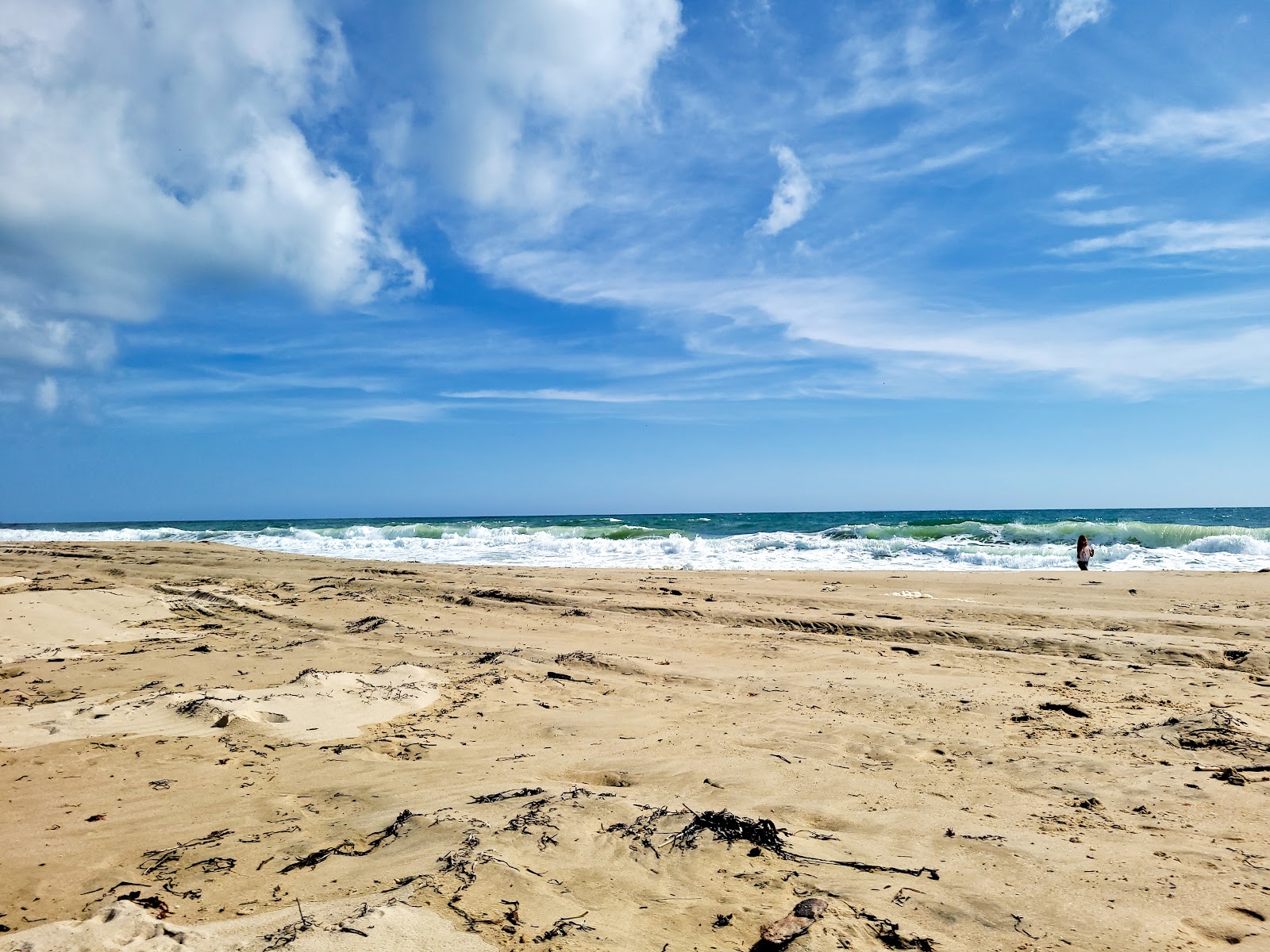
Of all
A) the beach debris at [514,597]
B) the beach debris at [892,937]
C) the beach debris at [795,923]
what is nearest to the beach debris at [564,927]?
the beach debris at [795,923]

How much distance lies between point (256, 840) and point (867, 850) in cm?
261

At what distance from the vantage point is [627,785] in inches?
146

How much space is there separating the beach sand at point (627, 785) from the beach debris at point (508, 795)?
0.23ft

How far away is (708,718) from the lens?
4.95 meters

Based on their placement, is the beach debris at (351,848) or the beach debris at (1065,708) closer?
the beach debris at (351,848)

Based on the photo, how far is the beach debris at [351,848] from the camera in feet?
9.09

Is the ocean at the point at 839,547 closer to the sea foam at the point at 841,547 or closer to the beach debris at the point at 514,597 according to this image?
the sea foam at the point at 841,547

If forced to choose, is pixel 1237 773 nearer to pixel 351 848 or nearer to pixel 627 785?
pixel 627 785

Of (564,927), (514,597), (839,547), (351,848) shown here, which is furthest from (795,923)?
(839,547)

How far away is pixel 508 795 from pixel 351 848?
→ 30.4 inches

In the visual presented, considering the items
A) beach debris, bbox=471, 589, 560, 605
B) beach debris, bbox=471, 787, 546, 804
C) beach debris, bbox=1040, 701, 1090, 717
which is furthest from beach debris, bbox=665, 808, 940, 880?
beach debris, bbox=471, 589, 560, 605

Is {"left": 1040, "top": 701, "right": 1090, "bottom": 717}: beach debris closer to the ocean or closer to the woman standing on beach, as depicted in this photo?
the ocean

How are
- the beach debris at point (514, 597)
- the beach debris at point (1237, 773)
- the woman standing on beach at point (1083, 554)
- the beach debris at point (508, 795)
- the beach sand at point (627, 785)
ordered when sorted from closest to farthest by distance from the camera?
the beach sand at point (627, 785) → the beach debris at point (508, 795) → the beach debris at point (1237, 773) → the beach debris at point (514, 597) → the woman standing on beach at point (1083, 554)

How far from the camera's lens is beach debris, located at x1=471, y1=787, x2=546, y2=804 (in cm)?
337
